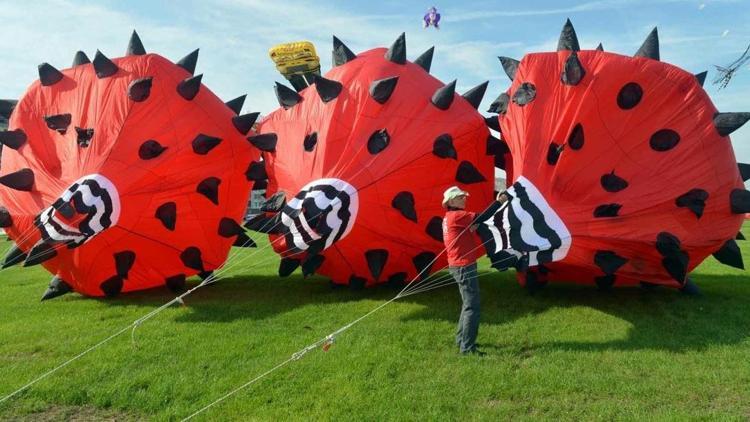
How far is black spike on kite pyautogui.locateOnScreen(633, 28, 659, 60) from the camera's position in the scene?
733 centimetres

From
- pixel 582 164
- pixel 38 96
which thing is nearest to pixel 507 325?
pixel 582 164

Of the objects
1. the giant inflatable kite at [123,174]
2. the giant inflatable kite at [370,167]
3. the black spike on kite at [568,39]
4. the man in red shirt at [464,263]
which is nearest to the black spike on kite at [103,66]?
the giant inflatable kite at [123,174]

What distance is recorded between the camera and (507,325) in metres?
6.98

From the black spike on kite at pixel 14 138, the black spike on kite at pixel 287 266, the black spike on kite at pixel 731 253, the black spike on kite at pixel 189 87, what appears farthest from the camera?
the black spike on kite at pixel 189 87

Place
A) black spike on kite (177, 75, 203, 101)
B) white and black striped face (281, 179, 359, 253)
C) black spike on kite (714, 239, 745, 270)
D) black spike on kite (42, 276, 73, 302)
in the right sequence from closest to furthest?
white and black striped face (281, 179, 359, 253)
black spike on kite (714, 239, 745, 270)
black spike on kite (177, 75, 203, 101)
black spike on kite (42, 276, 73, 302)

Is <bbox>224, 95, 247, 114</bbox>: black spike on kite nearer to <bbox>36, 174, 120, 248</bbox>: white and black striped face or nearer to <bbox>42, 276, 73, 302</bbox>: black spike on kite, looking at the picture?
<bbox>36, 174, 120, 248</bbox>: white and black striped face

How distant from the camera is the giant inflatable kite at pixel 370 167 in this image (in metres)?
7.31

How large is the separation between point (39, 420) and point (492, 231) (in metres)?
4.60

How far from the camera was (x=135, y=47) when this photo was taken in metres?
9.07

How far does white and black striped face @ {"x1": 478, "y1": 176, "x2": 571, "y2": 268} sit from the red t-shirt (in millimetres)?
311

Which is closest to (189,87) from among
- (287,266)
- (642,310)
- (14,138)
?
(14,138)

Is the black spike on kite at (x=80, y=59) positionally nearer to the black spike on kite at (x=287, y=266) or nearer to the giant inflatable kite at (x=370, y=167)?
the giant inflatable kite at (x=370, y=167)

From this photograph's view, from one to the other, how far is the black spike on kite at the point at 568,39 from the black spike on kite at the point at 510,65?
0.57 metres

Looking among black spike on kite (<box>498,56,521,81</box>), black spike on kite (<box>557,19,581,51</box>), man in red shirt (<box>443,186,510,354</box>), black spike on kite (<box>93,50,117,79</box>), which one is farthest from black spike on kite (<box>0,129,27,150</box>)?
black spike on kite (<box>557,19,581,51</box>)
